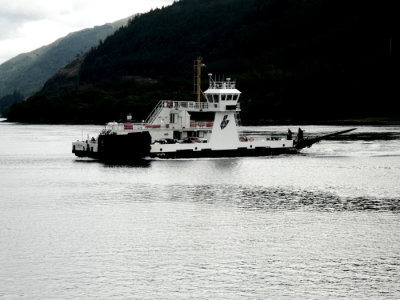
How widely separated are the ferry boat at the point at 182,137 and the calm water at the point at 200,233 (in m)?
8.17

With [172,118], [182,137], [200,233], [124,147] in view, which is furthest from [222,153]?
[200,233]

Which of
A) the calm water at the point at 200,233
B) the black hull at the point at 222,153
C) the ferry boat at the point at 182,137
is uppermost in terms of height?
the ferry boat at the point at 182,137

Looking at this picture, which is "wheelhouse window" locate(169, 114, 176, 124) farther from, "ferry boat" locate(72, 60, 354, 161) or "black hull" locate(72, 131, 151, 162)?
"black hull" locate(72, 131, 151, 162)

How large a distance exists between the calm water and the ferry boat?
817 cm

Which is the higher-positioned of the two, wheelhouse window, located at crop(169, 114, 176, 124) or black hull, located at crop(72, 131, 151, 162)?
wheelhouse window, located at crop(169, 114, 176, 124)

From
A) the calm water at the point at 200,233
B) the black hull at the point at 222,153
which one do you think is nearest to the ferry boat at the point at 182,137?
the black hull at the point at 222,153

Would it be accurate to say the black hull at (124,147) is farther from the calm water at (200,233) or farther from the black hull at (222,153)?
the calm water at (200,233)

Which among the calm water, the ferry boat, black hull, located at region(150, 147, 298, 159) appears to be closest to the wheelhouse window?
the ferry boat

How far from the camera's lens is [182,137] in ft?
375

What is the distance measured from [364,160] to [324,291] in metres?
77.6

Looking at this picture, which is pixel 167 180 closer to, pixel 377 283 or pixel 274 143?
pixel 274 143

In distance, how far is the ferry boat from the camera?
107 meters

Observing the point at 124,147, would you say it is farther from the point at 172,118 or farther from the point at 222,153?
the point at 222,153

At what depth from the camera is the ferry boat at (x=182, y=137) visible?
107312 mm
